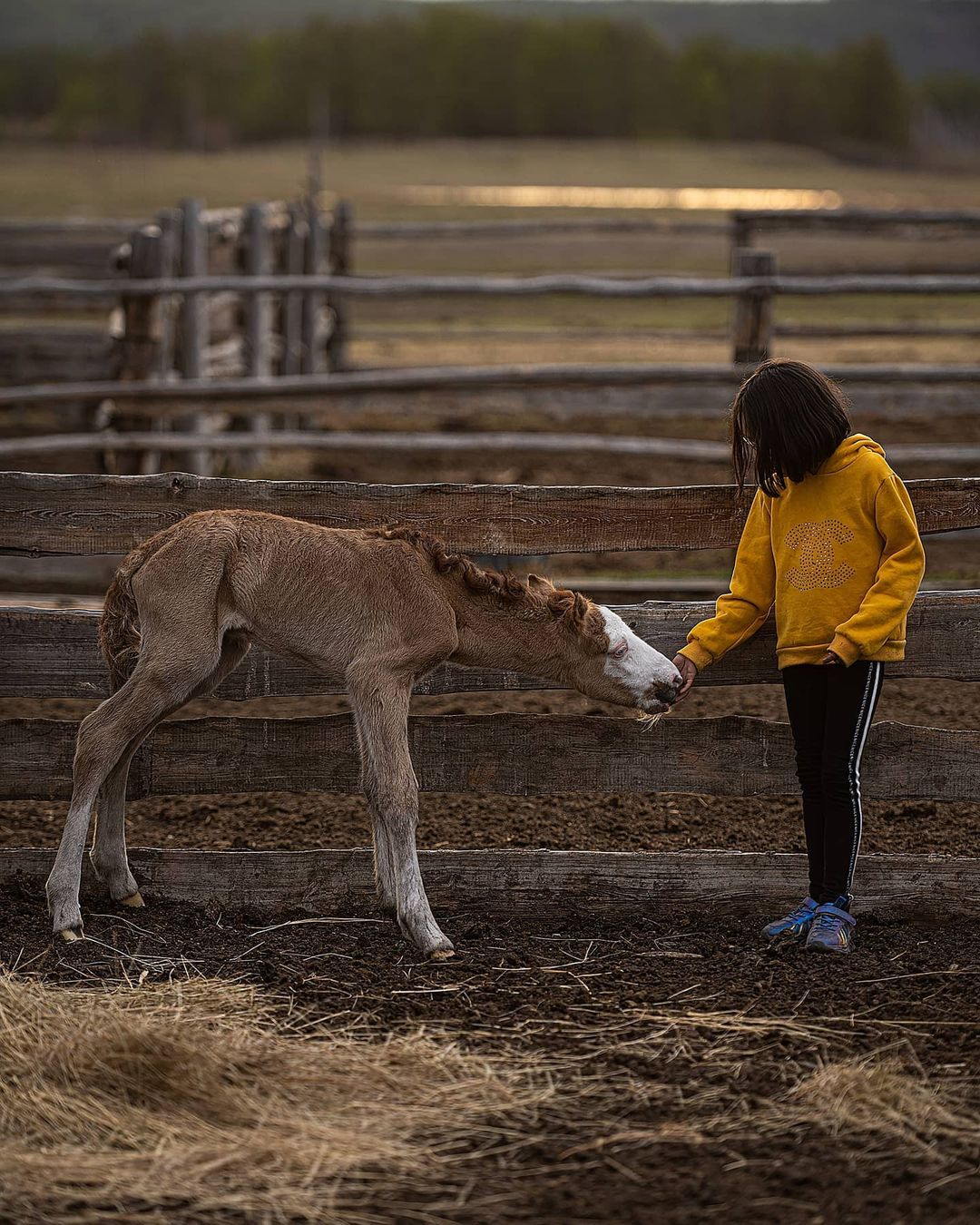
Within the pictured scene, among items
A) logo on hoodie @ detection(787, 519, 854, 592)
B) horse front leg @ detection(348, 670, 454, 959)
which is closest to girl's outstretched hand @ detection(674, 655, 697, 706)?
logo on hoodie @ detection(787, 519, 854, 592)

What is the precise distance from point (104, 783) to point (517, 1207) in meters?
2.07

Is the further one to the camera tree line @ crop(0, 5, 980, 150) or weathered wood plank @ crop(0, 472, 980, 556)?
tree line @ crop(0, 5, 980, 150)

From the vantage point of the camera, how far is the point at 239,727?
459cm

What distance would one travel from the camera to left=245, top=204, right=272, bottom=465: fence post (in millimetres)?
12230

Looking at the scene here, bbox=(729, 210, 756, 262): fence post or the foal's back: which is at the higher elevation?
bbox=(729, 210, 756, 262): fence post

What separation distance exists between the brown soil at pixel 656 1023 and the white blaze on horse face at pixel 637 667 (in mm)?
749

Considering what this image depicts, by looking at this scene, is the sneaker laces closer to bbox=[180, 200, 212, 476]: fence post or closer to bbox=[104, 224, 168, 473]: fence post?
bbox=[104, 224, 168, 473]: fence post

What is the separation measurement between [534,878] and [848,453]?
1.61 meters

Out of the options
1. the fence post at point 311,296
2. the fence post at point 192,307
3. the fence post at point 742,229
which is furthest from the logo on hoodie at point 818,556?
the fence post at point 311,296

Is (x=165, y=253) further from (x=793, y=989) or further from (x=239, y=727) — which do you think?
(x=793, y=989)

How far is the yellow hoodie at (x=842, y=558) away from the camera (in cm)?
395

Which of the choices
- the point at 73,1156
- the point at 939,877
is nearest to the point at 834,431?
the point at 939,877

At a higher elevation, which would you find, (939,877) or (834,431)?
(834,431)

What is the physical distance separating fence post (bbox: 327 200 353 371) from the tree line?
74801mm
